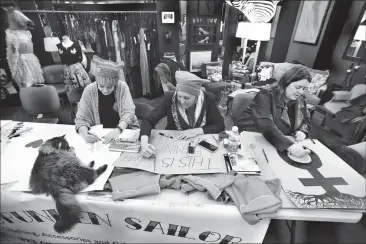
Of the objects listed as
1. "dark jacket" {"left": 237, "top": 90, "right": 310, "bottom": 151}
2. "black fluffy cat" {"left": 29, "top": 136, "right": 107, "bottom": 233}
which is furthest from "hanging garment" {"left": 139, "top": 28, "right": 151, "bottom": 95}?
"dark jacket" {"left": 237, "top": 90, "right": 310, "bottom": 151}

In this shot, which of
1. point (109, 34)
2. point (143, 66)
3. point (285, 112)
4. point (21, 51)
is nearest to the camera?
point (21, 51)

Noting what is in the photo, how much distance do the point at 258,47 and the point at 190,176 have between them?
94 cm

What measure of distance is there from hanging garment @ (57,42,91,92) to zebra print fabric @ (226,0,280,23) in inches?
35.2

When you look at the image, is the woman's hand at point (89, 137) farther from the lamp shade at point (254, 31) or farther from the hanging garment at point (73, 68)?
the lamp shade at point (254, 31)

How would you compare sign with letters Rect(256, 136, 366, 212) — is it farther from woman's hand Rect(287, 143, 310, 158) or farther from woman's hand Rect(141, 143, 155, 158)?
woman's hand Rect(141, 143, 155, 158)

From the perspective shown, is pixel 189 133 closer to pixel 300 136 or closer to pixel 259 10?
pixel 300 136

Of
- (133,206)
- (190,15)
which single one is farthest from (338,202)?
(190,15)

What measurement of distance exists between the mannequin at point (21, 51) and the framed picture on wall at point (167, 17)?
21.3 inches

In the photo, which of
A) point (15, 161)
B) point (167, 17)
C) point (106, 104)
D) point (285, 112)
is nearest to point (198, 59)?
point (167, 17)

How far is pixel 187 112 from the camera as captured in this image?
3.93 ft

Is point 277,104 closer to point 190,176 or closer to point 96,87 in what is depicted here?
point 190,176

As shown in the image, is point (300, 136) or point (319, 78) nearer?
point (300, 136)

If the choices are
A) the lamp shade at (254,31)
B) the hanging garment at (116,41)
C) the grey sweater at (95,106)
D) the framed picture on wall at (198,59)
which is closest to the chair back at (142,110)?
the grey sweater at (95,106)

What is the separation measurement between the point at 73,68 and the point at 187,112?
0.71 metres
